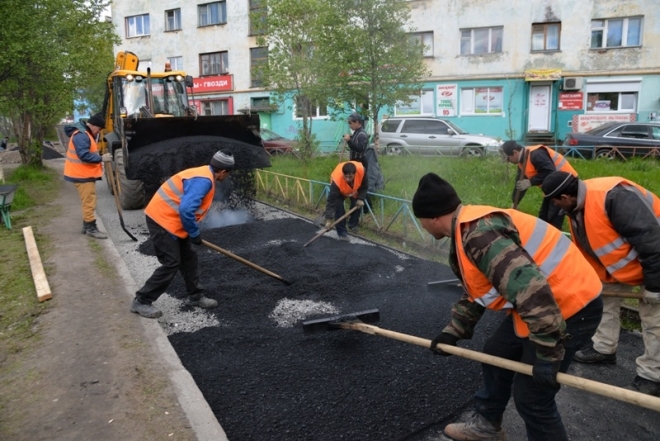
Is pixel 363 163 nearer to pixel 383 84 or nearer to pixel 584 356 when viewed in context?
pixel 584 356

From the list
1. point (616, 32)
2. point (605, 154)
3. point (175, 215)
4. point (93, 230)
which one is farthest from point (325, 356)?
point (616, 32)

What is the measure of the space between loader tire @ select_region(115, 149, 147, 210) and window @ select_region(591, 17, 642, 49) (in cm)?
1692

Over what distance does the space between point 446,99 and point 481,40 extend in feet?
8.14

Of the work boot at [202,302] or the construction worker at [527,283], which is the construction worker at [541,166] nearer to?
the construction worker at [527,283]

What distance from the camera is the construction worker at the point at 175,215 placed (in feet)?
13.5

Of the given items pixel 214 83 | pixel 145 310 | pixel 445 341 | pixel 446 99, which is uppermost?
pixel 214 83

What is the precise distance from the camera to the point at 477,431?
268 centimetres

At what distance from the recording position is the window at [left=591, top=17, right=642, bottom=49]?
1822 centimetres

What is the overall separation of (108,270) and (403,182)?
5144mm

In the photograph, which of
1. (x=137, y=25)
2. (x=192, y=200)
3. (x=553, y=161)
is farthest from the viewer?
(x=137, y=25)

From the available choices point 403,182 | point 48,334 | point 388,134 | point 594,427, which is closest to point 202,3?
point 388,134

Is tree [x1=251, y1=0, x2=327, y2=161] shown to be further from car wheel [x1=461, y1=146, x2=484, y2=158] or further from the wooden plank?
the wooden plank

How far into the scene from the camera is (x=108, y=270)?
5523mm

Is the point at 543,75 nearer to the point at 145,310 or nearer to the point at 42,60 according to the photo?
the point at 42,60
